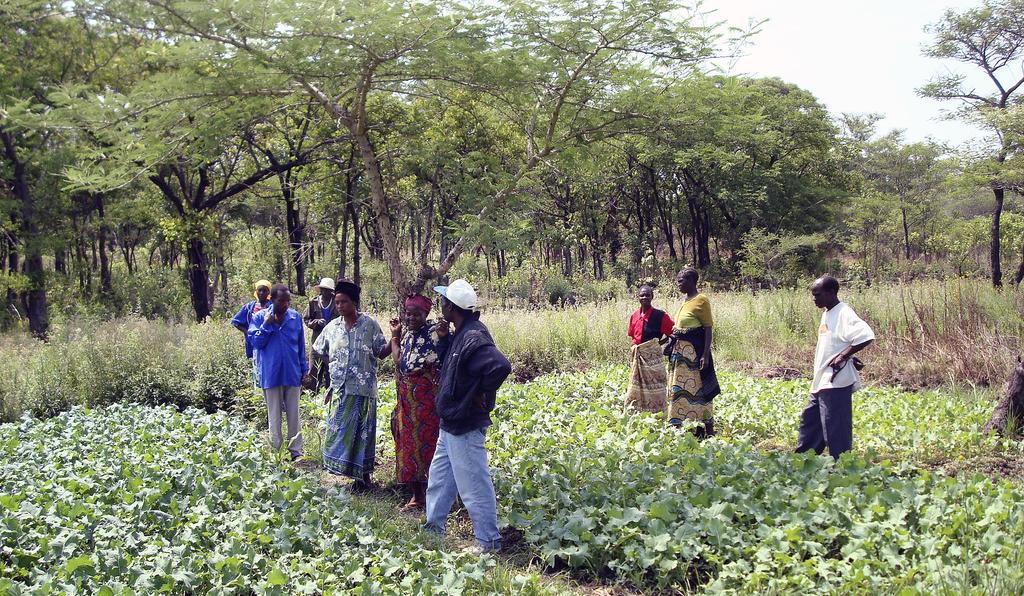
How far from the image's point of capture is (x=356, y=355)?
6.36 meters

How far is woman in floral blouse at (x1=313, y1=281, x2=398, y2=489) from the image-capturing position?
635 cm

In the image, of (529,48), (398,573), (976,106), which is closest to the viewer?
(398,573)

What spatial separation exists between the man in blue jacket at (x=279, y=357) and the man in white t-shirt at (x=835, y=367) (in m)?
4.93

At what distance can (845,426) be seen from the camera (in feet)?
19.0

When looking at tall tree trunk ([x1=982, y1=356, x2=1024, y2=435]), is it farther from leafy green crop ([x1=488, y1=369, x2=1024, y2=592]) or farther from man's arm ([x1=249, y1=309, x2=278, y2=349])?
man's arm ([x1=249, y1=309, x2=278, y2=349])

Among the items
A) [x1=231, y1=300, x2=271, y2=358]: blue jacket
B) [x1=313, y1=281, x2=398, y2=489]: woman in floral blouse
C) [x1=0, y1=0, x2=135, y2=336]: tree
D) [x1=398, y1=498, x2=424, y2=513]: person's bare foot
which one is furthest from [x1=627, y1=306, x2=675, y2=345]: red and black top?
[x1=0, y1=0, x2=135, y2=336]: tree

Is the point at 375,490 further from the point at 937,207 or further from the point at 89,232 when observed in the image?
the point at 937,207

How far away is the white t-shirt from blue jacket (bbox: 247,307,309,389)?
4908 mm

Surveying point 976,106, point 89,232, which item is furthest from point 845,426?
point 89,232

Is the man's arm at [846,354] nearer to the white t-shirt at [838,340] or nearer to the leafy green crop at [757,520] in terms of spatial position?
the white t-shirt at [838,340]

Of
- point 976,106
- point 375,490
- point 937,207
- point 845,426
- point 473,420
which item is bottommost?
point 375,490

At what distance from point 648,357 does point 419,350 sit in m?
2.95

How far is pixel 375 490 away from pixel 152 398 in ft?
17.6

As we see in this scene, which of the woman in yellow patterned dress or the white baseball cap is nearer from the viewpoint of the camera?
the white baseball cap
